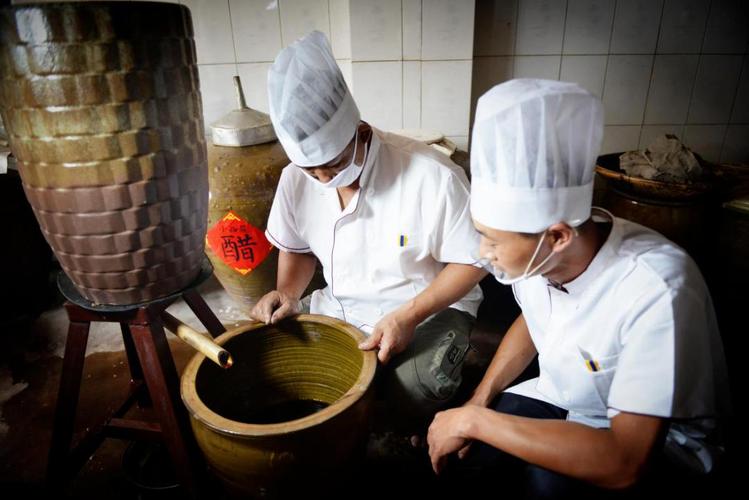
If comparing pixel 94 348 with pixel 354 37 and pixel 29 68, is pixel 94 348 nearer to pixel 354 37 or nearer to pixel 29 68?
pixel 29 68

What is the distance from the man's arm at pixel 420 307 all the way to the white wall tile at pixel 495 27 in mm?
2153

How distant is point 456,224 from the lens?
1.76 meters

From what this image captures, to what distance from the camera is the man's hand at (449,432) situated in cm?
127

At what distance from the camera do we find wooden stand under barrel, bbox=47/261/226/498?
1490 millimetres

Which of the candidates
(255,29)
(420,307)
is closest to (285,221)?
(420,307)

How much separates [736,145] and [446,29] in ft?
8.33

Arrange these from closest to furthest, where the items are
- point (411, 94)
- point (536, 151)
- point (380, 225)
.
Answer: point (536, 151) < point (380, 225) < point (411, 94)

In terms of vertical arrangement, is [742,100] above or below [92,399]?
above

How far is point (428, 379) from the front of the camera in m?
1.73

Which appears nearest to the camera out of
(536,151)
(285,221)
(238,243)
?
(536,151)

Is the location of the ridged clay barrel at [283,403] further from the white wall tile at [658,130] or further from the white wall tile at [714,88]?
the white wall tile at [714,88]

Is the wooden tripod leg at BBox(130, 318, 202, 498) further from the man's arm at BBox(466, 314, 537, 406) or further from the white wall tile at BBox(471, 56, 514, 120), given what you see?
the white wall tile at BBox(471, 56, 514, 120)

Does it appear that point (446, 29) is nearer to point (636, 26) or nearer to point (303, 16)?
point (303, 16)

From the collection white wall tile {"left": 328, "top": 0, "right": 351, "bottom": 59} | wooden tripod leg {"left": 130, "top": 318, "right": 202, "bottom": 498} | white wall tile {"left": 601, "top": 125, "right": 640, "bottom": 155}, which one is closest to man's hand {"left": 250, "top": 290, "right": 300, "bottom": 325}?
wooden tripod leg {"left": 130, "top": 318, "right": 202, "bottom": 498}
